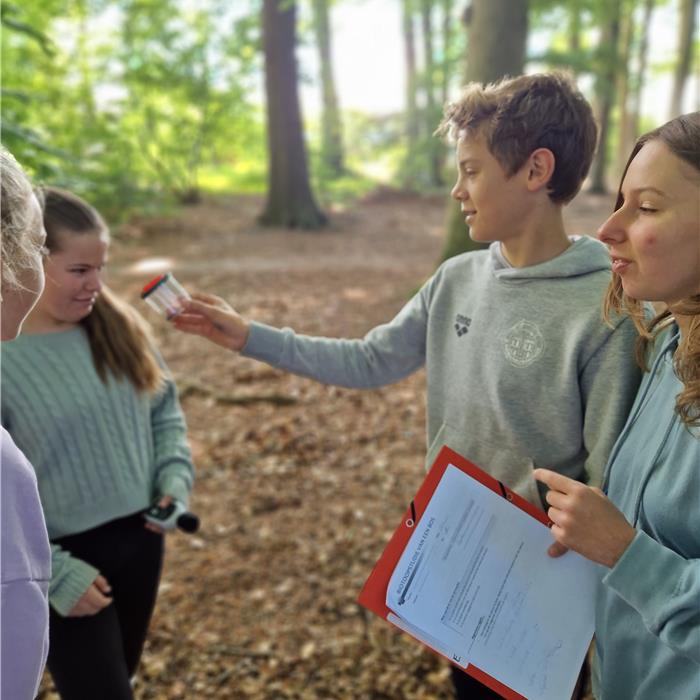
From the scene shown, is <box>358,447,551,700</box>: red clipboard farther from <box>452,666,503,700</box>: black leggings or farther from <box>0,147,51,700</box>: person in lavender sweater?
<box>0,147,51,700</box>: person in lavender sweater

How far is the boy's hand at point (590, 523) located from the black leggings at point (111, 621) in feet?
4.57

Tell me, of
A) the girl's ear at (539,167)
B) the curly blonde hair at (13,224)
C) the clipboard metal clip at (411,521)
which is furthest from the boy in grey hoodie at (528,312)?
the curly blonde hair at (13,224)

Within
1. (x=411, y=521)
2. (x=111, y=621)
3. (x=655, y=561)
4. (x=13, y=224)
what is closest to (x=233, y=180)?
(x=111, y=621)

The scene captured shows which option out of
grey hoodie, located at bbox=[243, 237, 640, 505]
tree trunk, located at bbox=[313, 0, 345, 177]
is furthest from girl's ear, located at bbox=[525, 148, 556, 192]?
tree trunk, located at bbox=[313, 0, 345, 177]

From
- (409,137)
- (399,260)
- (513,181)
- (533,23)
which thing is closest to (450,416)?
(513,181)

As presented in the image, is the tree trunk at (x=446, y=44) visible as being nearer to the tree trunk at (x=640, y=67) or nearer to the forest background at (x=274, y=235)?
the forest background at (x=274, y=235)

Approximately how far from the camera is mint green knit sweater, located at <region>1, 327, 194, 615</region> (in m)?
1.95

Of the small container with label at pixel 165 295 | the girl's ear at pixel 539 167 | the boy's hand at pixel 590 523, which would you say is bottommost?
the boy's hand at pixel 590 523

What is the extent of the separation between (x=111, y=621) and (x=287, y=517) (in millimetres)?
2015

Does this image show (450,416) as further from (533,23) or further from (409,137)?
(409,137)

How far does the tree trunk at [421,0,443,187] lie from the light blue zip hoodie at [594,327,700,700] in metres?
12.4

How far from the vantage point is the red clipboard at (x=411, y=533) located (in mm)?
1491

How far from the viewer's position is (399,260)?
9969 mm

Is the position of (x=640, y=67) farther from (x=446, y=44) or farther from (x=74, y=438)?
(x=74, y=438)
